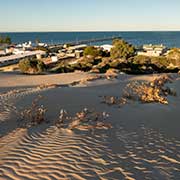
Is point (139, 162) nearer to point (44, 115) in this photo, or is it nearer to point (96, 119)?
point (96, 119)

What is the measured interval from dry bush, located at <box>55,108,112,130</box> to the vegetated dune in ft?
0.77

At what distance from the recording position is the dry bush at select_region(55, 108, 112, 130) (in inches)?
371

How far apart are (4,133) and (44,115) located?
206cm

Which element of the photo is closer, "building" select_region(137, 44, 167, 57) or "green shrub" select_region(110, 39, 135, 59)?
"green shrub" select_region(110, 39, 135, 59)

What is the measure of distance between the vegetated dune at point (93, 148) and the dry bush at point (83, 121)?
0.23 meters

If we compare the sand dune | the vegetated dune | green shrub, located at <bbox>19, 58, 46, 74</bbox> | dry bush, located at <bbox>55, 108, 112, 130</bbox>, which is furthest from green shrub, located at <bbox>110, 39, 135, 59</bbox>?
the sand dune

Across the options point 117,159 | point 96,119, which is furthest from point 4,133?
point 117,159

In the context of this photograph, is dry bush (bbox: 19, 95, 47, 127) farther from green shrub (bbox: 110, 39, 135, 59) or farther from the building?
the building

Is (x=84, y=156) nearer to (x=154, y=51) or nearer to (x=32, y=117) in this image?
(x=32, y=117)

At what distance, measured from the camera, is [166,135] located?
9.62 m

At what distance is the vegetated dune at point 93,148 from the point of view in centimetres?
640

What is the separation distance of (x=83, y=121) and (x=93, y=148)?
7.83 feet

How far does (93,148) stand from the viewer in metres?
7.68

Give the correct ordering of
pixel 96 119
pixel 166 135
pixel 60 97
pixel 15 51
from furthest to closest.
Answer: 1. pixel 15 51
2. pixel 60 97
3. pixel 96 119
4. pixel 166 135
